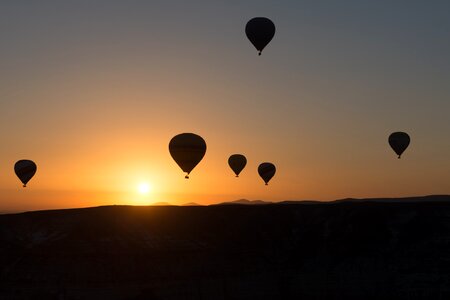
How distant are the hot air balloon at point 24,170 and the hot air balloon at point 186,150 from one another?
23.7 m

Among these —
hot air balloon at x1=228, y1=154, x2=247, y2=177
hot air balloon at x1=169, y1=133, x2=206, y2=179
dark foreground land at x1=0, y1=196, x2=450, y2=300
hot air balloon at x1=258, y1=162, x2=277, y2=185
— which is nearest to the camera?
dark foreground land at x1=0, y1=196, x2=450, y2=300

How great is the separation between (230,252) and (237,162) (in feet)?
87.5

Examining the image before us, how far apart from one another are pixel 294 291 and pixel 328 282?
11.1 ft

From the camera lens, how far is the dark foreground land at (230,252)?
69.1 metres

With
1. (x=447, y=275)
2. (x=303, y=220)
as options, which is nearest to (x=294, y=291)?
(x=303, y=220)

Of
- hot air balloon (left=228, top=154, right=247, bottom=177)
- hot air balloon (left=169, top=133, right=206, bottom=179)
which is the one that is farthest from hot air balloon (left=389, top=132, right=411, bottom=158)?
hot air balloon (left=169, top=133, right=206, bottom=179)

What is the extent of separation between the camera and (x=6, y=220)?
74.8 metres

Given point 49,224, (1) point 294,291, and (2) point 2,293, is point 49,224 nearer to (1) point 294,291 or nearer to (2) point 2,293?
(2) point 2,293

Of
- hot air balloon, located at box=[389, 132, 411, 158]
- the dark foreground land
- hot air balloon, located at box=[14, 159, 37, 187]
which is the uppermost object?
hot air balloon, located at box=[14, 159, 37, 187]

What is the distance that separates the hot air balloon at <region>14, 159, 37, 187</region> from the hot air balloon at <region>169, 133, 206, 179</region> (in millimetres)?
23727

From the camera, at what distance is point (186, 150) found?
77062 millimetres

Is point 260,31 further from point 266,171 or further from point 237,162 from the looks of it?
point 266,171

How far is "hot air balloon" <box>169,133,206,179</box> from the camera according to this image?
77125mm

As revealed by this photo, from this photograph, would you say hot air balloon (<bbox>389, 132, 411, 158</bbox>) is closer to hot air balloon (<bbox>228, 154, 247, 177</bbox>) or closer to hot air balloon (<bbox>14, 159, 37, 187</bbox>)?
hot air balloon (<bbox>228, 154, 247, 177</bbox>)
